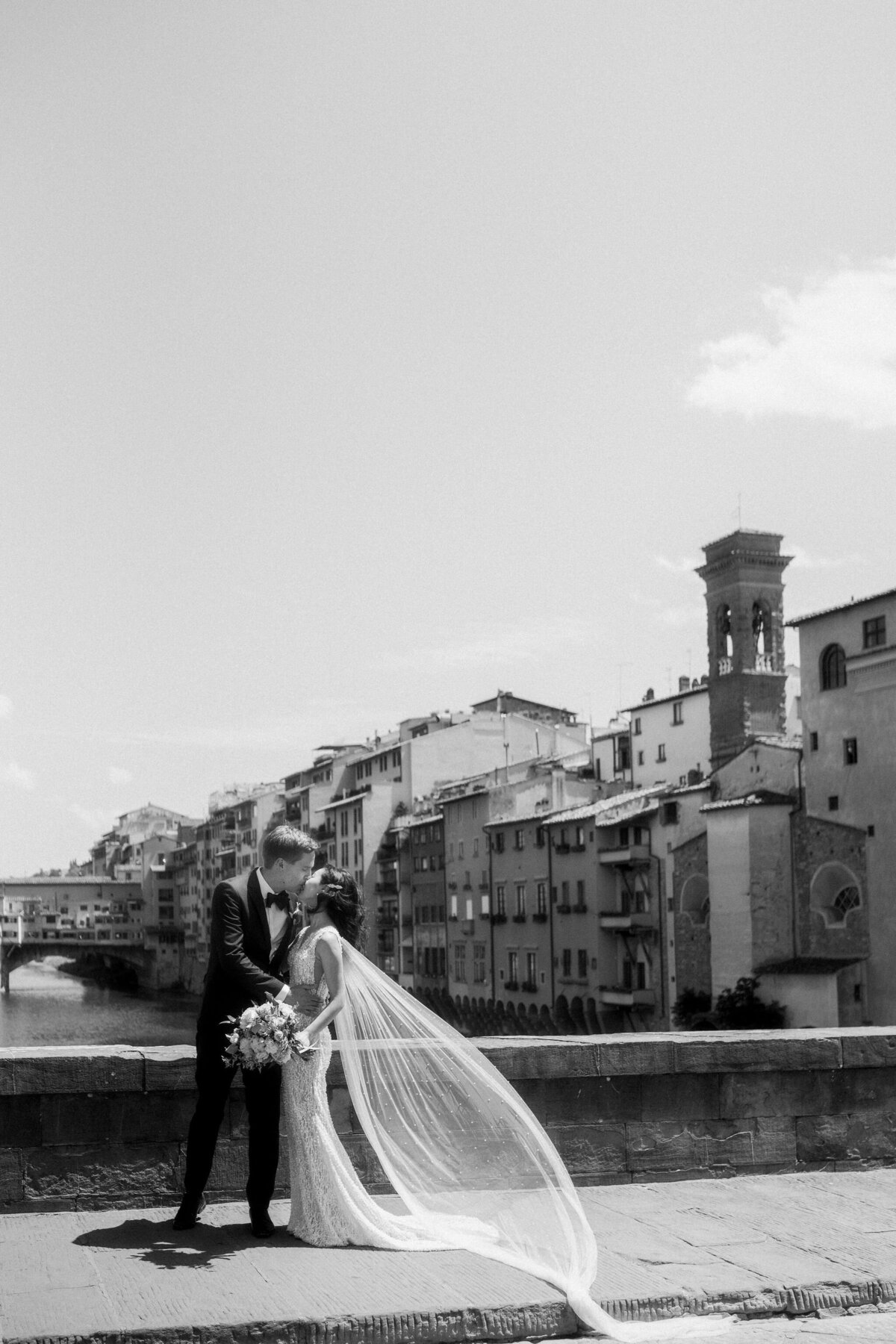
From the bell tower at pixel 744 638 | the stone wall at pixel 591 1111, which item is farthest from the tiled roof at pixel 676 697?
the stone wall at pixel 591 1111

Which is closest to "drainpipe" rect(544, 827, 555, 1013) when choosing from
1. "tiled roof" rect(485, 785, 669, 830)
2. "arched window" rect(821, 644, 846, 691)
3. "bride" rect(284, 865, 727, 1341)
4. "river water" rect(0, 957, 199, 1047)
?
"tiled roof" rect(485, 785, 669, 830)

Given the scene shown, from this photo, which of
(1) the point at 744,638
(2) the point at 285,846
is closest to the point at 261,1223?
(2) the point at 285,846

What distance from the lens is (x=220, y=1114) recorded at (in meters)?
7.00

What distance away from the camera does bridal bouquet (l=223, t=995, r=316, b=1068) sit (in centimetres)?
656

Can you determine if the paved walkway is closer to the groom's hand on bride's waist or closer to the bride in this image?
the bride

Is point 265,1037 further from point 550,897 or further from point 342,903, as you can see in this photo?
point 550,897

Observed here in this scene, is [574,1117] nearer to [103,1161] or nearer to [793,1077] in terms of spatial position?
[793,1077]

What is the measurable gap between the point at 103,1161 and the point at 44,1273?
1334mm

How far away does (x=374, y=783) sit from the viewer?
3565 inches

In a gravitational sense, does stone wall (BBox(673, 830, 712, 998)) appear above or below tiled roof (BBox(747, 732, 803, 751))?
below

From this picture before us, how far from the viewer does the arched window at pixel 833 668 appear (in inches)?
2015

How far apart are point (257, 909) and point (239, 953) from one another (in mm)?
236

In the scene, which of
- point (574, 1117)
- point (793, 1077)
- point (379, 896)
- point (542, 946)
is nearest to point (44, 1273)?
point (574, 1117)

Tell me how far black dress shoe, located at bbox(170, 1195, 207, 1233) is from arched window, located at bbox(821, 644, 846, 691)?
1822 inches
